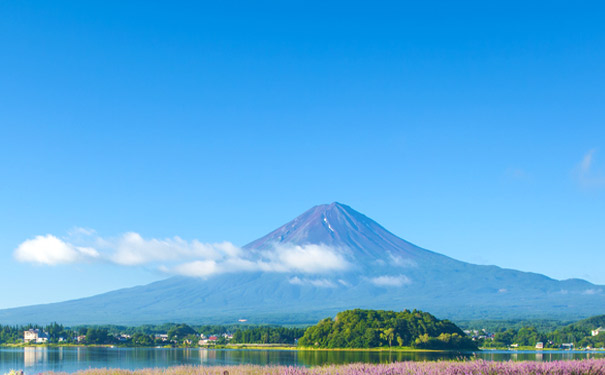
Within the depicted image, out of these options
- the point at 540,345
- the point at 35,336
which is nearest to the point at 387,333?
the point at 540,345

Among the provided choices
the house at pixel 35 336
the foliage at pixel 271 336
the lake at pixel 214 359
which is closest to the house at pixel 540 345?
the lake at pixel 214 359

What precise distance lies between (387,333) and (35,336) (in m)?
72.3

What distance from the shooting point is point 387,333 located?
80438 millimetres

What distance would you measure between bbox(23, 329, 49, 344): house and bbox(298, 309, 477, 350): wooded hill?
185ft

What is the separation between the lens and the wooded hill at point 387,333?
80.5 m

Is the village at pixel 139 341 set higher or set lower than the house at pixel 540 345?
higher

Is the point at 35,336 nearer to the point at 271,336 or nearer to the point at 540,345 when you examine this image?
the point at 271,336

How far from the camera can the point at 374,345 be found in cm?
8044

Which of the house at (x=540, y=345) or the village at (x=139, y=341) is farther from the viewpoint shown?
the village at (x=139, y=341)

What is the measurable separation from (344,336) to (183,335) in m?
39.7

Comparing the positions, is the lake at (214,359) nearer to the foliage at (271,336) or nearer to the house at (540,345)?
the house at (540,345)

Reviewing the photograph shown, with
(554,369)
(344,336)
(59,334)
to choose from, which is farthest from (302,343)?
(554,369)

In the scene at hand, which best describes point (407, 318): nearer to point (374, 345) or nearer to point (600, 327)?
point (374, 345)

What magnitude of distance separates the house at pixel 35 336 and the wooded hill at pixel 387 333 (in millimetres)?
56517
